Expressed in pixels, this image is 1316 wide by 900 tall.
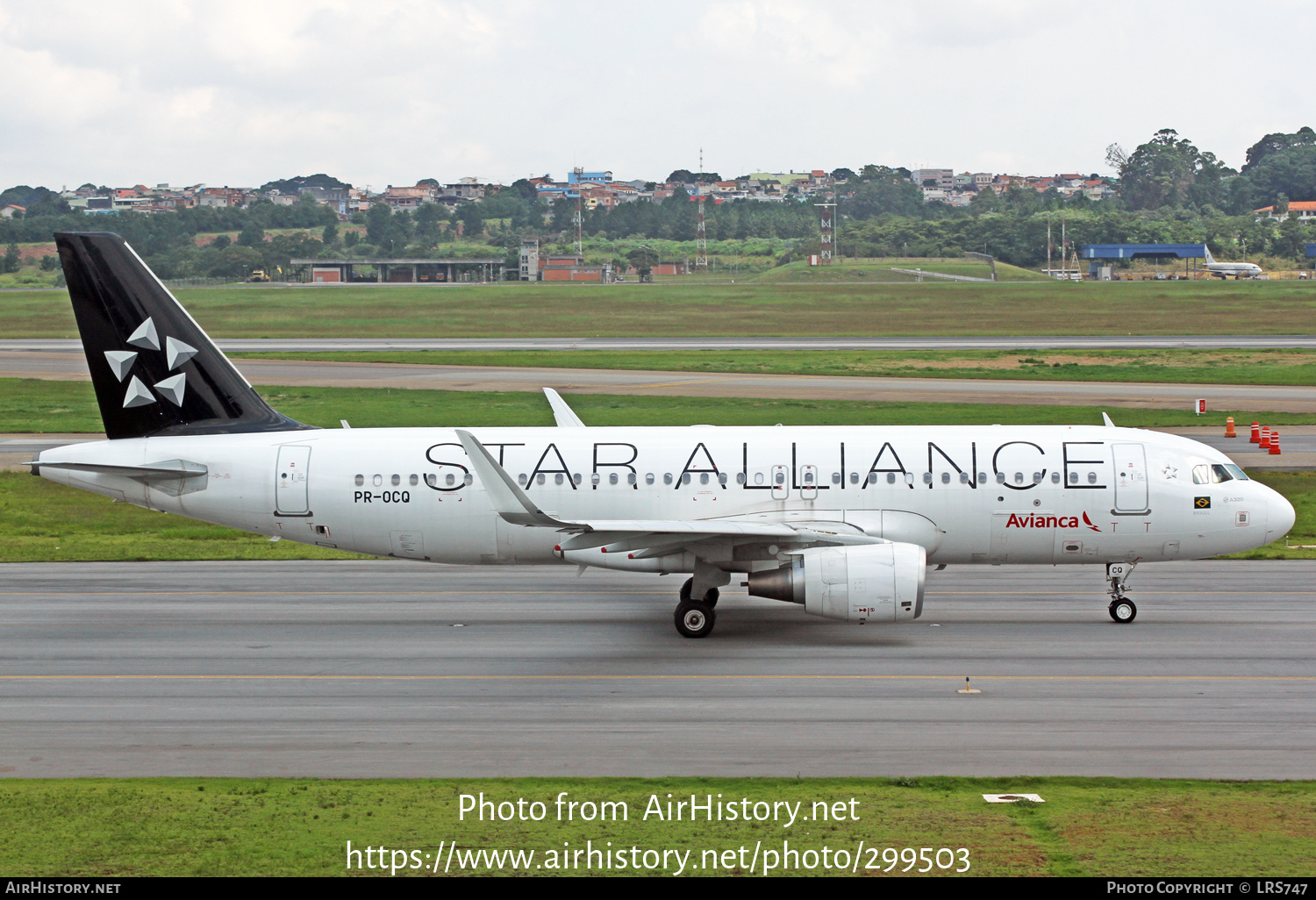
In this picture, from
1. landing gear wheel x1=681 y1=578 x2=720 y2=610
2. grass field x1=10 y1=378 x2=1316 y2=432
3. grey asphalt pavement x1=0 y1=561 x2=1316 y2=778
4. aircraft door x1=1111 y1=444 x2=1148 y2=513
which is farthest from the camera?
grass field x1=10 y1=378 x2=1316 y2=432

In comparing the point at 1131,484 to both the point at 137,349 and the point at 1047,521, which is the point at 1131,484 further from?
the point at 137,349

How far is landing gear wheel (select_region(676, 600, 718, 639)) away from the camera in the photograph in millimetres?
26188

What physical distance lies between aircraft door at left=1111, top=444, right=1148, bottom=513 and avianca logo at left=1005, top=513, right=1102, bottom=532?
2.25ft

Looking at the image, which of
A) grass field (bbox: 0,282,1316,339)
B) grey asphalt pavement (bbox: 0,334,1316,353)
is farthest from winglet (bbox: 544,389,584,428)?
grass field (bbox: 0,282,1316,339)

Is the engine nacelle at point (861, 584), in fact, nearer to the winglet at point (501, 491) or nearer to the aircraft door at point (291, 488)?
the winglet at point (501, 491)

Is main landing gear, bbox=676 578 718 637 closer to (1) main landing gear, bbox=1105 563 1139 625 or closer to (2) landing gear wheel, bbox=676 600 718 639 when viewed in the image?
(2) landing gear wheel, bbox=676 600 718 639

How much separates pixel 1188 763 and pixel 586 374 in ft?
198

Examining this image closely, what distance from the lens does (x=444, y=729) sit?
2039cm

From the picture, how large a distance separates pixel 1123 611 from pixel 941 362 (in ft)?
181

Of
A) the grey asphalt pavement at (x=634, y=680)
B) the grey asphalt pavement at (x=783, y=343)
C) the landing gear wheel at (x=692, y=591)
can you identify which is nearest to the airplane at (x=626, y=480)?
the landing gear wheel at (x=692, y=591)

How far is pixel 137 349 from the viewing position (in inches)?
1096

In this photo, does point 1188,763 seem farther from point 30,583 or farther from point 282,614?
point 30,583

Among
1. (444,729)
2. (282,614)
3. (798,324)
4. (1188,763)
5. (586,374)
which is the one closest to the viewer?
(1188,763)
